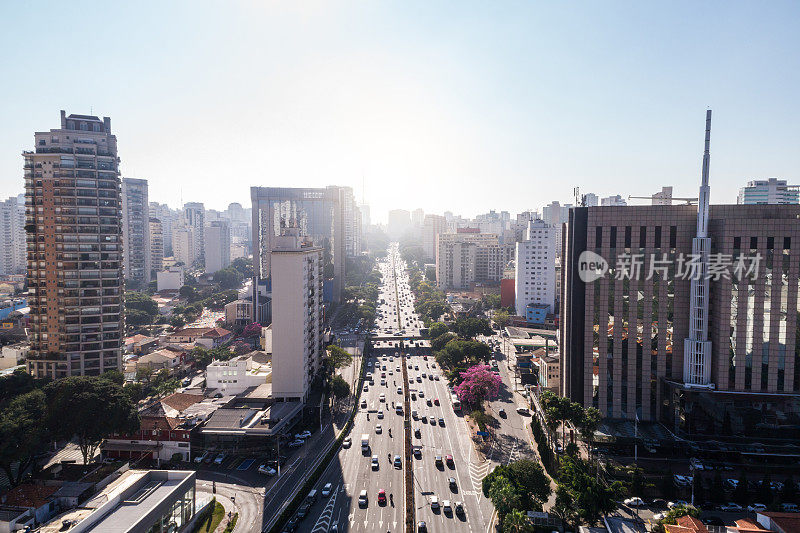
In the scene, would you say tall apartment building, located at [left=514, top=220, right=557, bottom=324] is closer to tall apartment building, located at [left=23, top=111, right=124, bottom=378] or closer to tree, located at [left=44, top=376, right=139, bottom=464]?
tall apartment building, located at [left=23, top=111, right=124, bottom=378]

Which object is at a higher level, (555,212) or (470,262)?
(555,212)

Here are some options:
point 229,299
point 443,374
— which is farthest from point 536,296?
point 229,299

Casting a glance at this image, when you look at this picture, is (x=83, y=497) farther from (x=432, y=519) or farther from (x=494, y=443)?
(x=494, y=443)

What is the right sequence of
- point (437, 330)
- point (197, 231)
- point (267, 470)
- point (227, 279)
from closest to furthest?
point (267, 470) → point (437, 330) → point (227, 279) → point (197, 231)

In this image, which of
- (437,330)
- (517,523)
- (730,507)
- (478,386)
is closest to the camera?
(517,523)

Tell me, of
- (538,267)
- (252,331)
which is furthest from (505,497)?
(538,267)

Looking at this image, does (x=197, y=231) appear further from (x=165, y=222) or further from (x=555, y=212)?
(x=555, y=212)

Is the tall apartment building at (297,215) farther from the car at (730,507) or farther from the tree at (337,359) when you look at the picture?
the car at (730,507)
